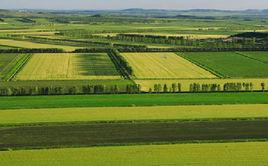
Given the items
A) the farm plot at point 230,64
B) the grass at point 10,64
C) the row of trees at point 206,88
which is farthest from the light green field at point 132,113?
the farm plot at point 230,64

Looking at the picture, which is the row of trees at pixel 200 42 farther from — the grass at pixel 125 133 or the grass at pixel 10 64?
the grass at pixel 125 133

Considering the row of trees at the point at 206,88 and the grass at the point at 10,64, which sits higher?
the row of trees at the point at 206,88

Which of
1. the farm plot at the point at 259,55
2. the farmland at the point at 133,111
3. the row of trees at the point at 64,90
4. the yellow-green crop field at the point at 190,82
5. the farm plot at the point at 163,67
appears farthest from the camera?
the farm plot at the point at 259,55

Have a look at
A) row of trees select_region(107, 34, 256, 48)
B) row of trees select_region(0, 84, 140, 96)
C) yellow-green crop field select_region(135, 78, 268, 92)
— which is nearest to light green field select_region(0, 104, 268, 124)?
row of trees select_region(0, 84, 140, 96)

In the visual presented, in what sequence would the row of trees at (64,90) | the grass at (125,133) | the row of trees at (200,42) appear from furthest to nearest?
1. the row of trees at (200,42)
2. the row of trees at (64,90)
3. the grass at (125,133)

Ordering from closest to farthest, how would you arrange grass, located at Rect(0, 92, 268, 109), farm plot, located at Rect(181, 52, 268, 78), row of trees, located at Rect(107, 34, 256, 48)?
grass, located at Rect(0, 92, 268, 109) < farm plot, located at Rect(181, 52, 268, 78) < row of trees, located at Rect(107, 34, 256, 48)

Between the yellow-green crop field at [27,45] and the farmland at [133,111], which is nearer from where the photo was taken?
the farmland at [133,111]

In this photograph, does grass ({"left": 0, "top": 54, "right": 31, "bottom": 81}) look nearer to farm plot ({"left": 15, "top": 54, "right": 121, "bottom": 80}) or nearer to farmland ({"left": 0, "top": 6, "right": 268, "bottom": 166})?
farmland ({"left": 0, "top": 6, "right": 268, "bottom": 166})
